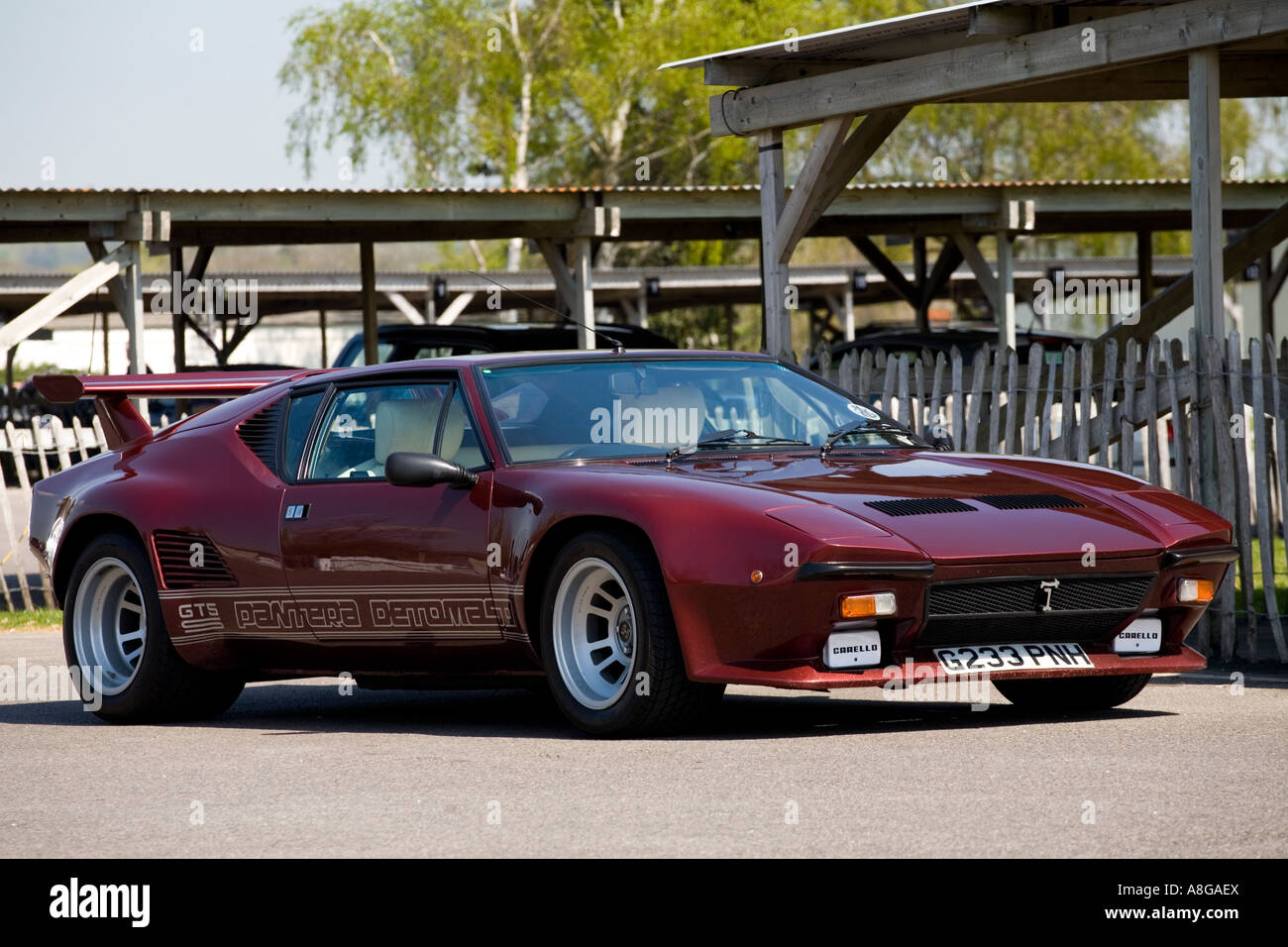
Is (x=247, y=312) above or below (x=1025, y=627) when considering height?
above

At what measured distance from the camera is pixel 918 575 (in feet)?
21.0

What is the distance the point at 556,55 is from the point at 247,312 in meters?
22.2

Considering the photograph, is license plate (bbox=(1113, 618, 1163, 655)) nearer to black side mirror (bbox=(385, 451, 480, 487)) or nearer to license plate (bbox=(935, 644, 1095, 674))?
license plate (bbox=(935, 644, 1095, 674))

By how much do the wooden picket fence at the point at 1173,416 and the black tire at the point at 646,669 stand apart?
246cm

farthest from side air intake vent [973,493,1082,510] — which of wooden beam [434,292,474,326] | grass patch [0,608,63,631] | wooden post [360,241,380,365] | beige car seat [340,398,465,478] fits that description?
wooden beam [434,292,474,326]

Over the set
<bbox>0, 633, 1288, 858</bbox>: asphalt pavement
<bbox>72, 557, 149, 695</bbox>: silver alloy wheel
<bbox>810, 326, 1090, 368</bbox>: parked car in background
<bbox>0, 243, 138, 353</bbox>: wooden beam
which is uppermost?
<bbox>0, 243, 138, 353</bbox>: wooden beam

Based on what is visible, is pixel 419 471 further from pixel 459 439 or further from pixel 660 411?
pixel 660 411

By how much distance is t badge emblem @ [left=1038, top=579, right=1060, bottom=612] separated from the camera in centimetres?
663

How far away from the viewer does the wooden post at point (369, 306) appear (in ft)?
70.6

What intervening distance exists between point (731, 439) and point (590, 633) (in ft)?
3.41

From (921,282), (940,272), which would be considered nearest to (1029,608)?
(940,272)

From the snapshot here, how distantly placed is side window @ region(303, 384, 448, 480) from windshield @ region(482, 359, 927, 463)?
31 cm
